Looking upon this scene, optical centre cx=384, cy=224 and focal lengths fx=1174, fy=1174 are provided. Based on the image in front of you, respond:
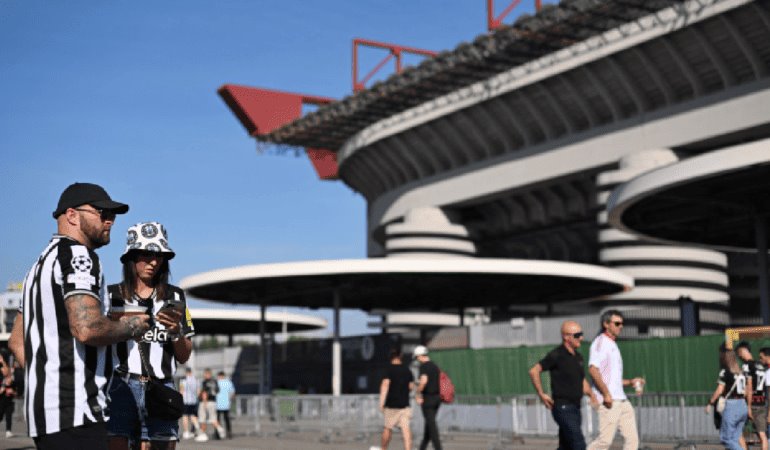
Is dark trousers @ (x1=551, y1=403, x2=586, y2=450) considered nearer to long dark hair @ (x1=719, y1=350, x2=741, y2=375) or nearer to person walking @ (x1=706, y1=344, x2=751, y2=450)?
person walking @ (x1=706, y1=344, x2=751, y2=450)

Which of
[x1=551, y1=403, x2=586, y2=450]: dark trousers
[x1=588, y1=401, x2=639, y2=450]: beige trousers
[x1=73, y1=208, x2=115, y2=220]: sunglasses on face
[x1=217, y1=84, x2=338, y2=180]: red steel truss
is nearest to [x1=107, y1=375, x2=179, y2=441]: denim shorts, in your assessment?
[x1=73, y1=208, x2=115, y2=220]: sunglasses on face

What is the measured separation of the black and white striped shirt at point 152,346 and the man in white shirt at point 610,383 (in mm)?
6225

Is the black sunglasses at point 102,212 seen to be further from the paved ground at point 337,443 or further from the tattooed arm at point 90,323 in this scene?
the paved ground at point 337,443

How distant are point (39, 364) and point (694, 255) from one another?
6132cm

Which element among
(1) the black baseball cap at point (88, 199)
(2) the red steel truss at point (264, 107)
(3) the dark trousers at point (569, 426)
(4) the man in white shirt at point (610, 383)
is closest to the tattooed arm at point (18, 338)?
(1) the black baseball cap at point (88, 199)

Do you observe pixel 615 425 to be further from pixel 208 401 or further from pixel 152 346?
pixel 208 401

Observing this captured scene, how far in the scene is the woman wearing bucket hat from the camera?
6582mm

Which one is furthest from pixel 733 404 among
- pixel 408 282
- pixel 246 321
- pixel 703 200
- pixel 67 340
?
pixel 246 321

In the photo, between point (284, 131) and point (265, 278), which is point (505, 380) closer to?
point (265, 278)

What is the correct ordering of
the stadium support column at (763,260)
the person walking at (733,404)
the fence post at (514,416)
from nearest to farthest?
1. the person walking at (733,404)
2. the fence post at (514,416)
3. the stadium support column at (763,260)

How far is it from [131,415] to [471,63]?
5557cm

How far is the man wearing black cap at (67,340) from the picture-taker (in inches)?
195

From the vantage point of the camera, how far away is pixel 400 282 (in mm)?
48281

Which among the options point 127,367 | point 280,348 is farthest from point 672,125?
point 127,367
